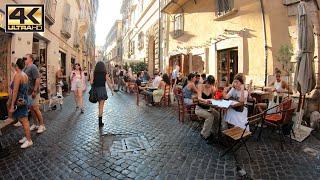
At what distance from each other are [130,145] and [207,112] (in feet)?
5.39

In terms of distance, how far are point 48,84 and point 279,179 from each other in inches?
450

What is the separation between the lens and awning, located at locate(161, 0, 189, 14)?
1602cm

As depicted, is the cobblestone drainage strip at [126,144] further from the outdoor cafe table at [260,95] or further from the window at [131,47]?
the window at [131,47]

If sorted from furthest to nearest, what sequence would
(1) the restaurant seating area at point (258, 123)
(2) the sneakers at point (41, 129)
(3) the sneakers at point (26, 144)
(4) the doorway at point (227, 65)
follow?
(4) the doorway at point (227, 65) → (2) the sneakers at point (41, 129) → (3) the sneakers at point (26, 144) → (1) the restaurant seating area at point (258, 123)

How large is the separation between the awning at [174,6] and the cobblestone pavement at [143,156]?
35.1 ft

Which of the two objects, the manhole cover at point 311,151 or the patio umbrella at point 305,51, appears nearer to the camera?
the manhole cover at point 311,151

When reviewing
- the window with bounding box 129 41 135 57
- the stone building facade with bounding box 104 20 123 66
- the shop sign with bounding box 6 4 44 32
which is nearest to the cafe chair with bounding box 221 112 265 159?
the shop sign with bounding box 6 4 44 32

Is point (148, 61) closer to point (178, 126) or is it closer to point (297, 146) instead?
point (178, 126)

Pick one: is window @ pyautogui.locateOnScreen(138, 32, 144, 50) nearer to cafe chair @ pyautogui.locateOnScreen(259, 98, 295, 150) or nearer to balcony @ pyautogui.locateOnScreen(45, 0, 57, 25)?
balcony @ pyautogui.locateOnScreen(45, 0, 57, 25)

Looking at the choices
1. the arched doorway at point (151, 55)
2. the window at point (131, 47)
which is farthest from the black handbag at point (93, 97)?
the window at point (131, 47)

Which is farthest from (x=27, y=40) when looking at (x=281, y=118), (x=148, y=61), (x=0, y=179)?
(x=148, y=61)

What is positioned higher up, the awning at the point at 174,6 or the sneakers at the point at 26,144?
the awning at the point at 174,6

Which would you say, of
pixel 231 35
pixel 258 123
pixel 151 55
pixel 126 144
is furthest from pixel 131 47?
pixel 258 123

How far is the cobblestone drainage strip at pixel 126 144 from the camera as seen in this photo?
199 inches
